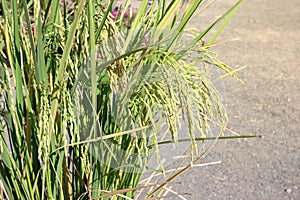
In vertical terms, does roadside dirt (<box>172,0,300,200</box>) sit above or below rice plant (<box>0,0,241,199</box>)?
below

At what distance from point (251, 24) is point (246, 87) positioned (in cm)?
164

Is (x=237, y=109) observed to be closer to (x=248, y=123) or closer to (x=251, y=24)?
(x=248, y=123)

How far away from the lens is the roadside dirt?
9.75 ft

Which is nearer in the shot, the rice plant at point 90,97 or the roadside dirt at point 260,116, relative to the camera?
the rice plant at point 90,97

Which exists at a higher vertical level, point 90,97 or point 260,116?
point 90,97

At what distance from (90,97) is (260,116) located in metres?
2.52

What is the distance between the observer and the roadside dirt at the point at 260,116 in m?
2.97

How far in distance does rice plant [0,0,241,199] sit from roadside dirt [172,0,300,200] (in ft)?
4.74

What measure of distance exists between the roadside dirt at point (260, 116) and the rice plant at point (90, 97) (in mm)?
1444

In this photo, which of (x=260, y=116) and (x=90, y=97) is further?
(x=260, y=116)

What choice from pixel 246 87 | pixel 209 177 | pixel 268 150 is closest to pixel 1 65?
pixel 209 177

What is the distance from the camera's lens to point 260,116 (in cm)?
378

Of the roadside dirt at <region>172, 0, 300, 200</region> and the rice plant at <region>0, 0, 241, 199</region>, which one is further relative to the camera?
the roadside dirt at <region>172, 0, 300, 200</region>

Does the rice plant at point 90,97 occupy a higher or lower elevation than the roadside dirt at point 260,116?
higher
